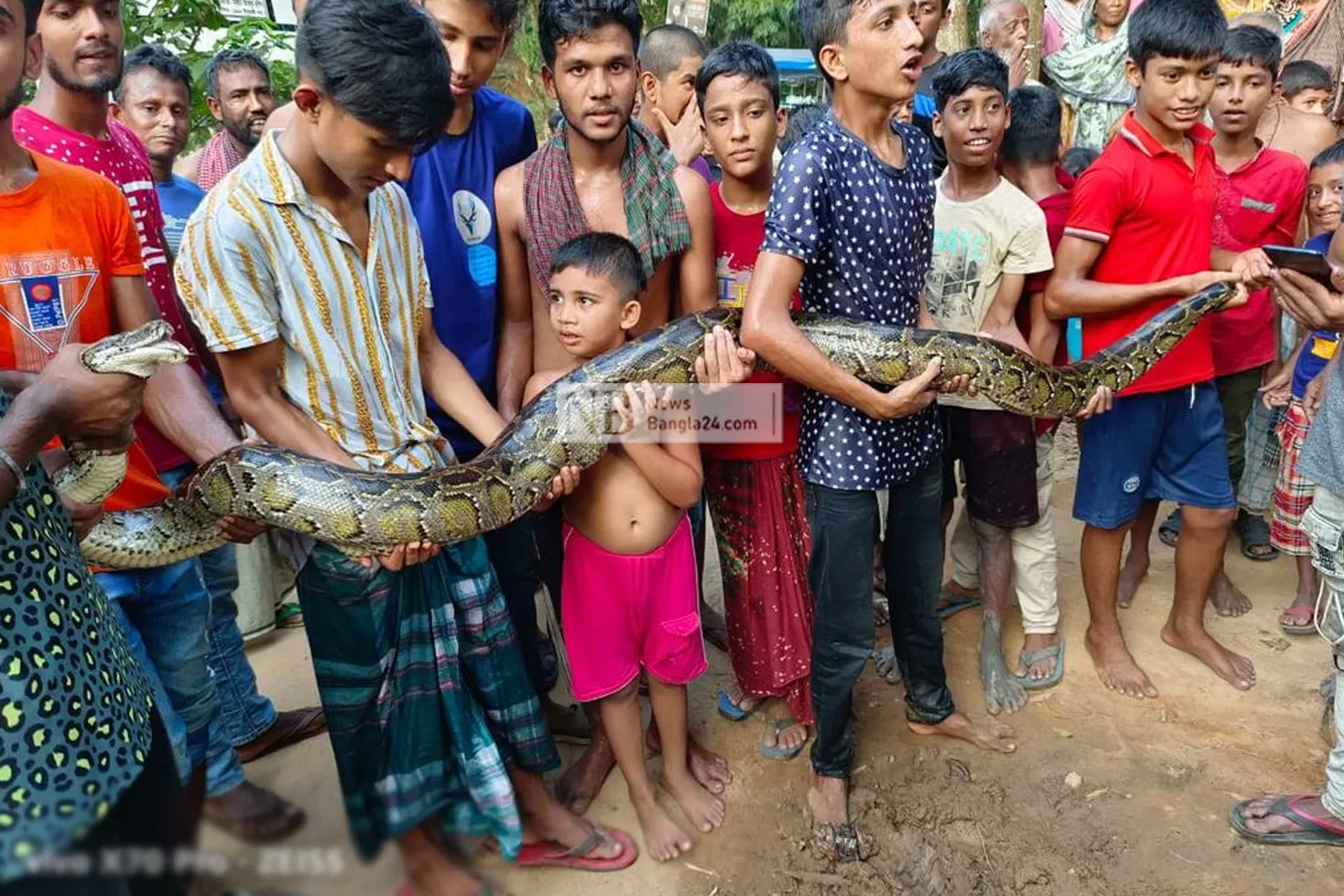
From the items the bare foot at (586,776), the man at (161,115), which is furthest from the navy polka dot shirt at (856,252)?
the man at (161,115)

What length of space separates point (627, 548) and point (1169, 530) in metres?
4.32

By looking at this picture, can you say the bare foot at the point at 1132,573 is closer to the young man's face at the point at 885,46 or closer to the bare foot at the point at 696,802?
the bare foot at the point at 696,802

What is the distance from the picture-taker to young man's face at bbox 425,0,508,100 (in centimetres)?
313

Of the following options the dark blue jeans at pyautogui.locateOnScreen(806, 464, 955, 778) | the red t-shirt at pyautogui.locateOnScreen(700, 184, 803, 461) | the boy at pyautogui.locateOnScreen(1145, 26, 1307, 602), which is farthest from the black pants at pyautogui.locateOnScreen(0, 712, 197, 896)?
the boy at pyautogui.locateOnScreen(1145, 26, 1307, 602)

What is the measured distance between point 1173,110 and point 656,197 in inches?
95.5

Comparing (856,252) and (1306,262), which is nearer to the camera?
(856,252)

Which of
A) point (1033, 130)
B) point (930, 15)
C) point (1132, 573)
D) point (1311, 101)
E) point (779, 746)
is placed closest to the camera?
point (779, 746)

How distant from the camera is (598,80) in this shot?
318 cm

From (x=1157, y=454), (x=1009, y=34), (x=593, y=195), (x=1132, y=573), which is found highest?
(x=1009, y=34)

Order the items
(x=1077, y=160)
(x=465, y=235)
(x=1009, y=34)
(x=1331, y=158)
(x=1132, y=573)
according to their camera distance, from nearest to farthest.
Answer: (x=465, y=235) < (x=1331, y=158) < (x=1132, y=573) < (x=1077, y=160) < (x=1009, y=34)

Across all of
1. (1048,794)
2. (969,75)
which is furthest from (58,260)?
(1048,794)

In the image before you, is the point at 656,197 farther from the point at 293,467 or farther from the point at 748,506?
the point at 293,467

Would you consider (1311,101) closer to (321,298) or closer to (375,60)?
(375,60)

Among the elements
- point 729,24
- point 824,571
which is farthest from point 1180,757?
point 729,24
